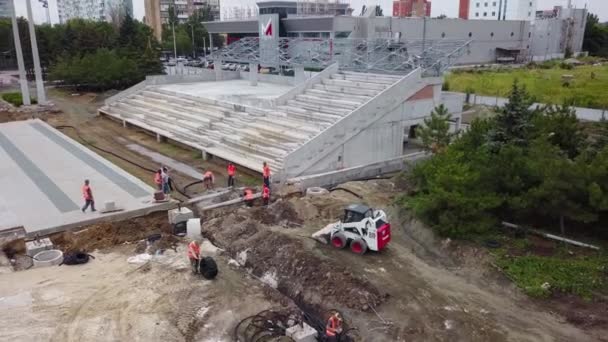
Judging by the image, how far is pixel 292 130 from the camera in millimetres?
22375

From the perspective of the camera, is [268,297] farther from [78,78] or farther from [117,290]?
[78,78]

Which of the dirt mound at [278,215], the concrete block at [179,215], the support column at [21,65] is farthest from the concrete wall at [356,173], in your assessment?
the support column at [21,65]

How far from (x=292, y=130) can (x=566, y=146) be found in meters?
11.0

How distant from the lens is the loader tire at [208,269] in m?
12.1

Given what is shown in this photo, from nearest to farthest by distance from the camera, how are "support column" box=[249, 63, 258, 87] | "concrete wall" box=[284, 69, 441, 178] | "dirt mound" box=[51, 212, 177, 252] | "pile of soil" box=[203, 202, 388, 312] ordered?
"pile of soil" box=[203, 202, 388, 312] < "dirt mound" box=[51, 212, 177, 252] < "concrete wall" box=[284, 69, 441, 178] < "support column" box=[249, 63, 258, 87]

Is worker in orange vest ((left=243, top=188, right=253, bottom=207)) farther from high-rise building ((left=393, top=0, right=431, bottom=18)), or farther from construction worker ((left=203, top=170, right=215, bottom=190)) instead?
high-rise building ((left=393, top=0, right=431, bottom=18))

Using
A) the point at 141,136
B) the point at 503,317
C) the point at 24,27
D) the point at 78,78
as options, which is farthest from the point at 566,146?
the point at 24,27

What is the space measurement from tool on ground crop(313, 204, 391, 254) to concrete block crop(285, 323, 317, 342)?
3.81 m

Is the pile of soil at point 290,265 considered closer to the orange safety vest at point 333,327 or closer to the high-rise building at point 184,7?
the orange safety vest at point 333,327

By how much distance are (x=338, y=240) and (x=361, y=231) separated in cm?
73

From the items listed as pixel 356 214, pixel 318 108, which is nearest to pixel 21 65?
pixel 318 108

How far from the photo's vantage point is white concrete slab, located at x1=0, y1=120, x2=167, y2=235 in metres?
15.3

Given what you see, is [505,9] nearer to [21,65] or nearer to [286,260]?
[21,65]

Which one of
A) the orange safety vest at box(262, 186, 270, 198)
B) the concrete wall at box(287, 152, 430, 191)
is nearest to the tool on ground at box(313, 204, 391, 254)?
the orange safety vest at box(262, 186, 270, 198)
